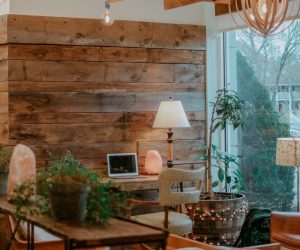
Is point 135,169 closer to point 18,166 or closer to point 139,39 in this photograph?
point 139,39

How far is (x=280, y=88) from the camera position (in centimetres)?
657

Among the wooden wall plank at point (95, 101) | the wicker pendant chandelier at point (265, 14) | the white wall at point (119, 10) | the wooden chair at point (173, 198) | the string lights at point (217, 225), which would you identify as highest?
the white wall at point (119, 10)

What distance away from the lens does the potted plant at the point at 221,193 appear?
5.98 meters

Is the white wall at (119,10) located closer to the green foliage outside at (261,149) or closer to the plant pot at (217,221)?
the green foliage outside at (261,149)

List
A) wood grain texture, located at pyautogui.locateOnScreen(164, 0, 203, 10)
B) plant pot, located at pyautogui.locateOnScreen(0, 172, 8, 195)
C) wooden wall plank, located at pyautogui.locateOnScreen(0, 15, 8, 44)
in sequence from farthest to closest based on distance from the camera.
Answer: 1. wood grain texture, located at pyautogui.locateOnScreen(164, 0, 203, 10)
2. wooden wall plank, located at pyautogui.locateOnScreen(0, 15, 8, 44)
3. plant pot, located at pyautogui.locateOnScreen(0, 172, 8, 195)

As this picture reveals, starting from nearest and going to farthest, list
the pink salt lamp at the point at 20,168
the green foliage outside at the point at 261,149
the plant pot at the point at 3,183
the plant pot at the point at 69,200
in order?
the plant pot at the point at 69,200 → the pink salt lamp at the point at 20,168 → the plant pot at the point at 3,183 → the green foliage outside at the point at 261,149

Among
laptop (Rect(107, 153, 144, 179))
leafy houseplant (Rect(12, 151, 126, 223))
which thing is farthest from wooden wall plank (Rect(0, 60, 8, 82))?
leafy houseplant (Rect(12, 151, 126, 223))

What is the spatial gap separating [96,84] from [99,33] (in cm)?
52

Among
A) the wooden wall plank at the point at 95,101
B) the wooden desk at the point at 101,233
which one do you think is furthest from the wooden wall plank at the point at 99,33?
the wooden desk at the point at 101,233

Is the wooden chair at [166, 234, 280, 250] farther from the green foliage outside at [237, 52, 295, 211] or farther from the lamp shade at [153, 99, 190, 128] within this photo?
the green foliage outside at [237, 52, 295, 211]

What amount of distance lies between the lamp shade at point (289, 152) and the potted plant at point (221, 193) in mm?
812

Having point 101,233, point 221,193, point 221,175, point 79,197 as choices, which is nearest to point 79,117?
point 221,175

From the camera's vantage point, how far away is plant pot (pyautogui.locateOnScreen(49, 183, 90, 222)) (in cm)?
252

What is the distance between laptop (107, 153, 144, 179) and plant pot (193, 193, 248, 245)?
76 cm
